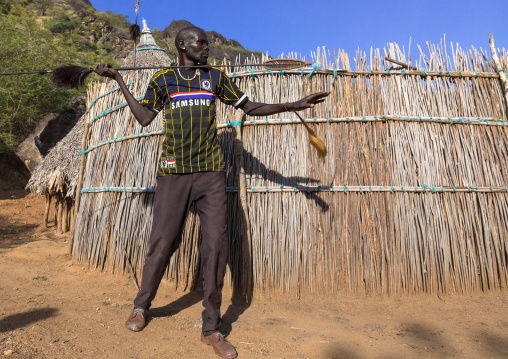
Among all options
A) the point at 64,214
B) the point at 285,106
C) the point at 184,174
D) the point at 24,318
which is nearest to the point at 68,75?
the point at 184,174

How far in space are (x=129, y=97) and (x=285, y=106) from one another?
3.39ft

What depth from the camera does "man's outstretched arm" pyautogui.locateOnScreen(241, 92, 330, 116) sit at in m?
2.28

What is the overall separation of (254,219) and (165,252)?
1101mm

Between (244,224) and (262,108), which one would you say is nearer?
(262,108)

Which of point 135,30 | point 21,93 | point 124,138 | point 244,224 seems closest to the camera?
point 244,224

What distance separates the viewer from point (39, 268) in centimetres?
403

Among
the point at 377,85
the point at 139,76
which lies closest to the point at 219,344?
the point at 377,85

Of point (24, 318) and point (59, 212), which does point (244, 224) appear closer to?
point (24, 318)

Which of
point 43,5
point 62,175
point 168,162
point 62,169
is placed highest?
point 43,5

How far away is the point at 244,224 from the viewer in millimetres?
3221

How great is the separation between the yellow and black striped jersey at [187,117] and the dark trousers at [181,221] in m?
0.09

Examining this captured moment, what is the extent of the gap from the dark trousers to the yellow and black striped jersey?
0.28 ft

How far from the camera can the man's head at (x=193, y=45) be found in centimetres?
246

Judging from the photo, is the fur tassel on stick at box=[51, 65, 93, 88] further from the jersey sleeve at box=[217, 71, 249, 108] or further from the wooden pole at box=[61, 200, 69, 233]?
the wooden pole at box=[61, 200, 69, 233]
